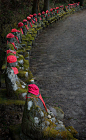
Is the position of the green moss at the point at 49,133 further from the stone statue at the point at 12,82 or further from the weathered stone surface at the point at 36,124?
the stone statue at the point at 12,82

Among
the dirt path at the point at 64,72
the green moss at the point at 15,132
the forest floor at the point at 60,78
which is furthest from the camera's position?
the dirt path at the point at 64,72

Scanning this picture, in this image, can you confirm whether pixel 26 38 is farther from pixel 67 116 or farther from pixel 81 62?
pixel 67 116

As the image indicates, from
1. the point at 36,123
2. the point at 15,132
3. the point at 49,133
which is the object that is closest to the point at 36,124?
the point at 36,123

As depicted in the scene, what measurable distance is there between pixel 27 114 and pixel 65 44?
8365mm

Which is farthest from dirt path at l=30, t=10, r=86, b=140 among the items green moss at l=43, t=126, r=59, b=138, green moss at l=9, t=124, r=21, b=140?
green moss at l=9, t=124, r=21, b=140

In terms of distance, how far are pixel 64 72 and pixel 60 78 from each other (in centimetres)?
57

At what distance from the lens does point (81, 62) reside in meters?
8.30

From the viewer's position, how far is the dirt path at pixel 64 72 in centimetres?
500

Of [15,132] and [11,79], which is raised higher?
[11,79]

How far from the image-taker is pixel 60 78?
684 centimetres

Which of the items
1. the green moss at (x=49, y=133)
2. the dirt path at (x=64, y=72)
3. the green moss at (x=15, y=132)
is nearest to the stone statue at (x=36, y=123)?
the green moss at (x=49, y=133)

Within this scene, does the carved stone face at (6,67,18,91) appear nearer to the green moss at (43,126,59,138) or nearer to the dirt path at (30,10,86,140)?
the dirt path at (30,10,86,140)

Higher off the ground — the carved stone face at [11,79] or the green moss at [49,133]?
the carved stone face at [11,79]

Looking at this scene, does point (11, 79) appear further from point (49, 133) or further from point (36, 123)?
point (49, 133)
